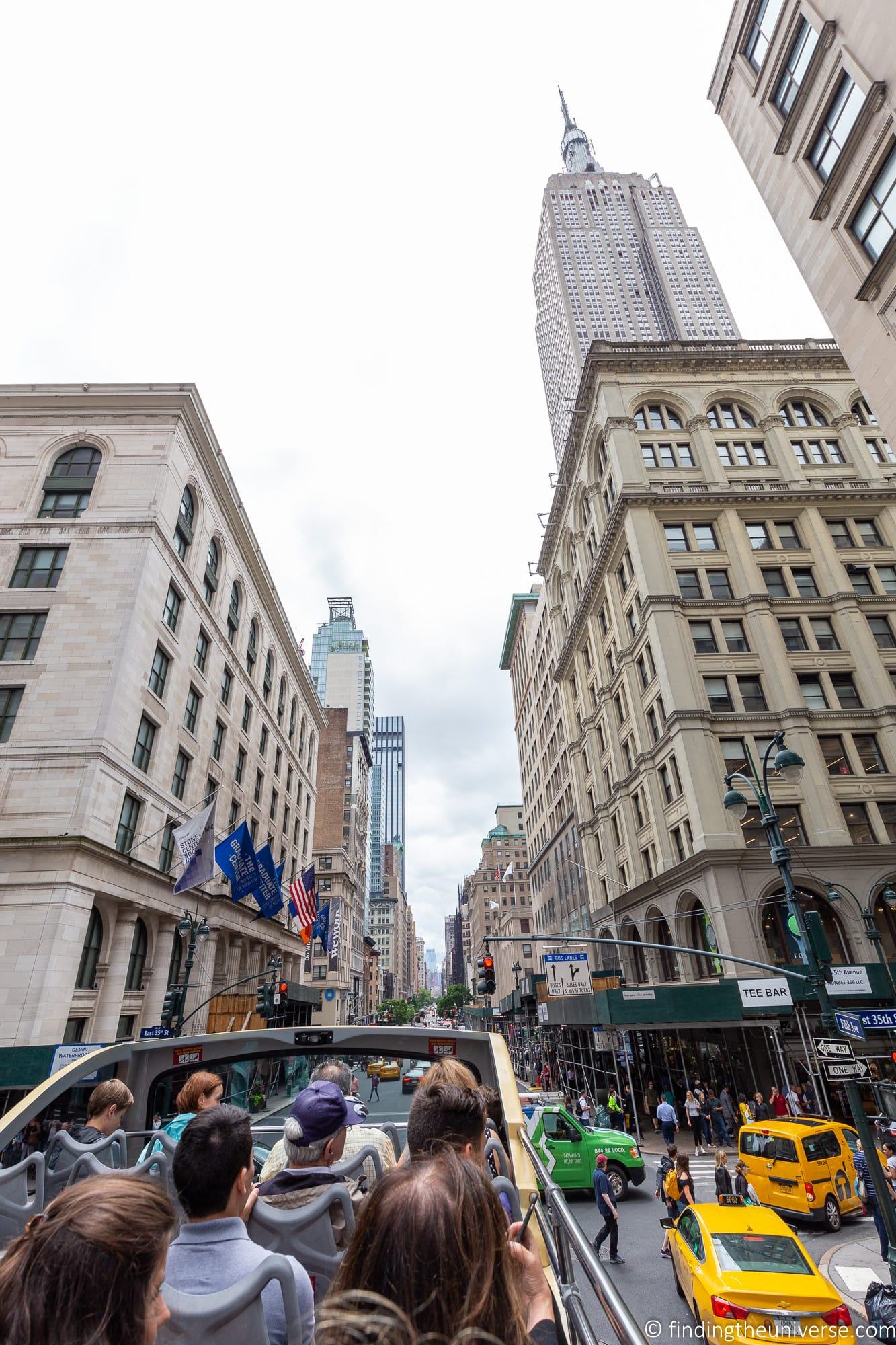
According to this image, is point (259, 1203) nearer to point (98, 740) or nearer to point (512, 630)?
point (98, 740)

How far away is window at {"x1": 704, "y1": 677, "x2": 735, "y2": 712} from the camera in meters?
34.9

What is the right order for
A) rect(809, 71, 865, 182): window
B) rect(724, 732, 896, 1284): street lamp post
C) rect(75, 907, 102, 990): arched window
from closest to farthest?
1. rect(724, 732, 896, 1284): street lamp post
2. rect(809, 71, 865, 182): window
3. rect(75, 907, 102, 990): arched window

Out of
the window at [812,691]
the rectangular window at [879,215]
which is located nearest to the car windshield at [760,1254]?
the rectangular window at [879,215]

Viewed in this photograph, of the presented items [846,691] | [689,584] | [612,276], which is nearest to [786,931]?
[846,691]

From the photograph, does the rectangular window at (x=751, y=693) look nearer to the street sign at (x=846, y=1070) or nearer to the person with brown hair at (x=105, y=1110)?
the street sign at (x=846, y=1070)

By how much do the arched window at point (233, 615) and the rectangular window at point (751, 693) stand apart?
90.5 feet

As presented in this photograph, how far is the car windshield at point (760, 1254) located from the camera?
8461mm

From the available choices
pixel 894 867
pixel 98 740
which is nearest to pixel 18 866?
pixel 98 740

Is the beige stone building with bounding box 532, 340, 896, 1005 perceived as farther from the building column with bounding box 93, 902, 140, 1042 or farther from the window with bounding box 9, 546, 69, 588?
the window with bounding box 9, 546, 69, 588

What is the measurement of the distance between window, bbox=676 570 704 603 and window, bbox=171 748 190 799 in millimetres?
27622

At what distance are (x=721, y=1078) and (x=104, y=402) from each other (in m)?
39.6

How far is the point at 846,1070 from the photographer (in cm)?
1141

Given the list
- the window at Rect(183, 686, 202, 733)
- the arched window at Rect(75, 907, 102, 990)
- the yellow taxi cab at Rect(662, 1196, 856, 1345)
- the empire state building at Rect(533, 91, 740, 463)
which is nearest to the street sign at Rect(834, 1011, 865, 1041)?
the yellow taxi cab at Rect(662, 1196, 856, 1345)

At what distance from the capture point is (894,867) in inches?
1208
